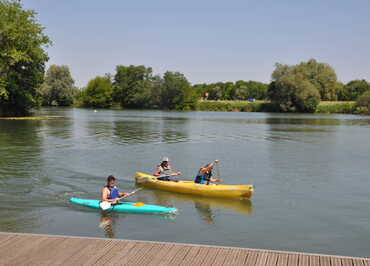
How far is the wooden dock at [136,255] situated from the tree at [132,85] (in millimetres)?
142757

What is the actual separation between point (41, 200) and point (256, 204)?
28.0 feet

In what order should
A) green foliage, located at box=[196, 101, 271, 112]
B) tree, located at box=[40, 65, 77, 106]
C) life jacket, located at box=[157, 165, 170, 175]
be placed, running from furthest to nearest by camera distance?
tree, located at box=[40, 65, 77, 106], green foliage, located at box=[196, 101, 271, 112], life jacket, located at box=[157, 165, 170, 175]

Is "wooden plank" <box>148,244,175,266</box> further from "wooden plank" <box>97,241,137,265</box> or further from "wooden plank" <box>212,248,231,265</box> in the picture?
"wooden plank" <box>212,248,231,265</box>

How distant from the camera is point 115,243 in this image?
9.98 meters

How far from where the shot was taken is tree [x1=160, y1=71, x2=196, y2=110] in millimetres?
145000

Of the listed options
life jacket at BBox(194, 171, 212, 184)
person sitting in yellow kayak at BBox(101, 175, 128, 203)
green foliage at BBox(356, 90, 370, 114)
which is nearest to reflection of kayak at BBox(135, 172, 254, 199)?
life jacket at BBox(194, 171, 212, 184)

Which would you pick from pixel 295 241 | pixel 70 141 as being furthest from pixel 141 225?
pixel 70 141

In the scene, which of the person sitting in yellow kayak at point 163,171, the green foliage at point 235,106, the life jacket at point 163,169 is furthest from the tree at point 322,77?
the person sitting in yellow kayak at point 163,171

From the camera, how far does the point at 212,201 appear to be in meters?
16.5

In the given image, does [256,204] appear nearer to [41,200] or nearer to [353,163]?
[41,200]

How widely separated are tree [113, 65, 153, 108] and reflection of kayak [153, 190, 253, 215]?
135353 millimetres

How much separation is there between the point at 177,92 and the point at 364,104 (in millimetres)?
61330

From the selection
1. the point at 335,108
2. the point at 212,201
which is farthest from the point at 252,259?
the point at 335,108

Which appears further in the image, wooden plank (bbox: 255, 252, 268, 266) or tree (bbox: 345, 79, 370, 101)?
tree (bbox: 345, 79, 370, 101)
